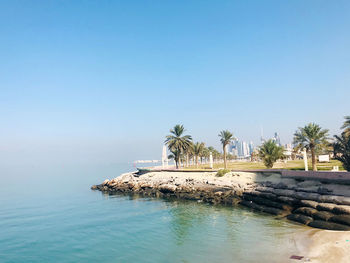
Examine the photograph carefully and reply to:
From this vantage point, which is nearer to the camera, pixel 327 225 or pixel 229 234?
pixel 327 225

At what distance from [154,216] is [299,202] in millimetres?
18617

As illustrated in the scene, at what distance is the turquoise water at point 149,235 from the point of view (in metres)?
18.2

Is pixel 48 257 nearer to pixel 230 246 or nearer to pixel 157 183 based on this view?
pixel 230 246

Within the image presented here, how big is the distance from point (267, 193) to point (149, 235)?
19.0m

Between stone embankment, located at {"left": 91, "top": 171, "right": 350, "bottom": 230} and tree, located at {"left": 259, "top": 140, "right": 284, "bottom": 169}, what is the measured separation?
8.69m

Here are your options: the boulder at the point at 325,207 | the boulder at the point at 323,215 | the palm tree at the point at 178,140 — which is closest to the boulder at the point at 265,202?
the boulder at the point at 325,207

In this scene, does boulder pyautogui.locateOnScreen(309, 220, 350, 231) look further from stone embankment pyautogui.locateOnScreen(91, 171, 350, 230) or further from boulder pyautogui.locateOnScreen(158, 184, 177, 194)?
boulder pyautogui.locateOnScreen(158, 184, 177, 194)

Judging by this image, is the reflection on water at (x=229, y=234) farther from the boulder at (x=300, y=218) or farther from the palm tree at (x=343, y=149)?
the palm tree at (x=343, y=149)

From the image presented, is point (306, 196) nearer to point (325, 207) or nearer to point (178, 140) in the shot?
point (325, 207)

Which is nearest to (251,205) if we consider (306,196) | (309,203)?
(306,196)

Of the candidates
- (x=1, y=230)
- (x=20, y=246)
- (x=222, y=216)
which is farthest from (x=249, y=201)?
(x=1, y=230)

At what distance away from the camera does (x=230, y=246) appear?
751 inches

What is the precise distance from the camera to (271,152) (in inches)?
1962

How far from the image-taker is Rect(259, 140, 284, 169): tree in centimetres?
4941
